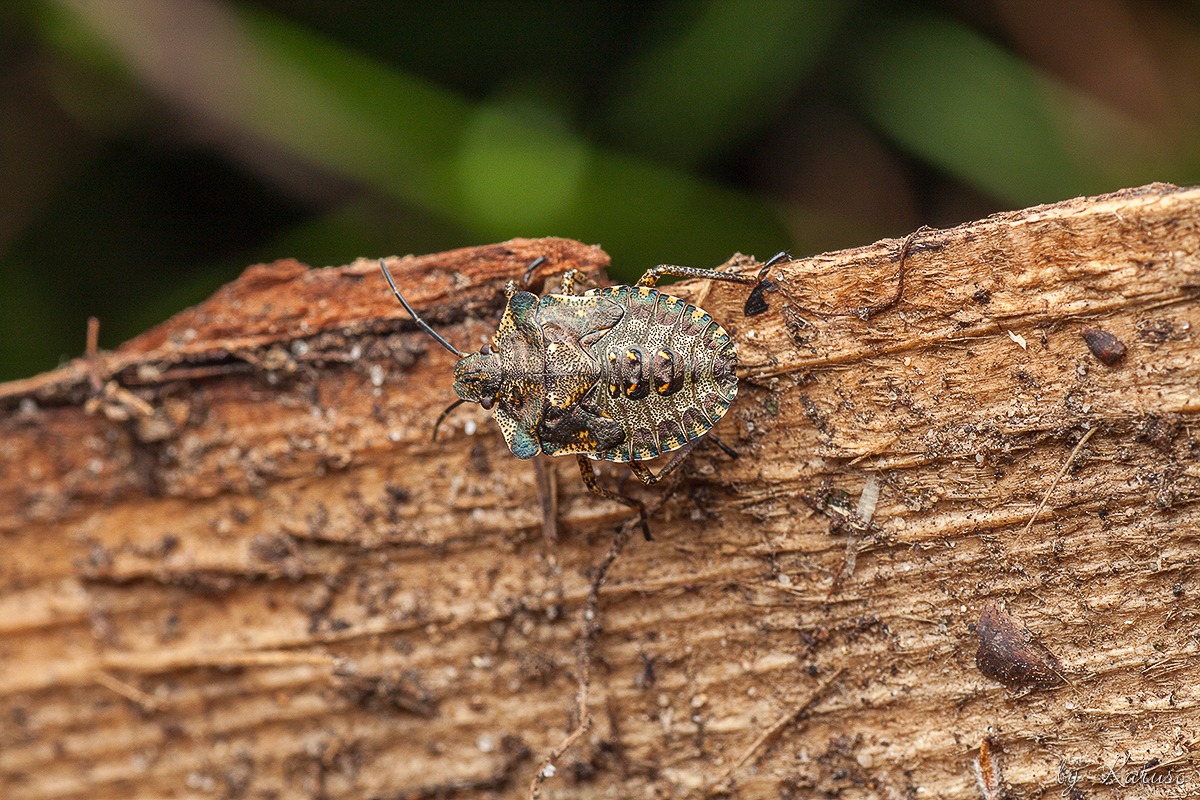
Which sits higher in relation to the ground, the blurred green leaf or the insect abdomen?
the blurred green leaf

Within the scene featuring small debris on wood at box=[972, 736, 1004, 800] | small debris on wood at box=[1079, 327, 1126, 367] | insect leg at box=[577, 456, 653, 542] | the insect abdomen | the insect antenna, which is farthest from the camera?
the insect antenna

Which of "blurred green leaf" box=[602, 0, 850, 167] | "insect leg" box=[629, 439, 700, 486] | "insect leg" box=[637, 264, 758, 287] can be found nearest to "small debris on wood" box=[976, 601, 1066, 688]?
"insect leg" box=[629, 439, 700, 486]

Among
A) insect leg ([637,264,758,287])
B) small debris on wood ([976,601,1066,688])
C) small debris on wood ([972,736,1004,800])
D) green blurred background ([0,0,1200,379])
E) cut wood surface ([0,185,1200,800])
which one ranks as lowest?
small debris on wood ([972,736,1004,800])

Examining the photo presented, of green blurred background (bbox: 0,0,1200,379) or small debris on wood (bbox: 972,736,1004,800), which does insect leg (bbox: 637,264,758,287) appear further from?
small debris on wood (bbox: 972,736,1004,800)

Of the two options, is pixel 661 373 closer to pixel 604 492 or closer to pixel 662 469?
pixel 662 469

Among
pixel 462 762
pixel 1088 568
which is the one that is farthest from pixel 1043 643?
pixel 462 762

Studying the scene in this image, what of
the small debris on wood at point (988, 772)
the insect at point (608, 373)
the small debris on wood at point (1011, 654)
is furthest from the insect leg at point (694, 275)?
the small debris on wood at point (988, 772)

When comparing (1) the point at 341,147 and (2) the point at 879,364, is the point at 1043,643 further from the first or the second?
(1) the point at 341,147

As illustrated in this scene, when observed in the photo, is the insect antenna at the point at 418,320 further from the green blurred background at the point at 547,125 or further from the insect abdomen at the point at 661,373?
the green blurred background at the point at 547,125
